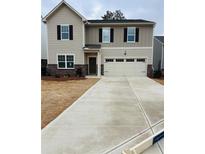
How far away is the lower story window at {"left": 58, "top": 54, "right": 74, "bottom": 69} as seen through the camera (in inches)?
761

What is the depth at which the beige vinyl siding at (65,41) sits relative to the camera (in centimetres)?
1883

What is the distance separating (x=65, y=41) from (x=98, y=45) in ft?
10.2

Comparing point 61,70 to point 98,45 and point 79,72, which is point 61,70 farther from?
point 98,45

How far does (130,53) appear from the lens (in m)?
19.7

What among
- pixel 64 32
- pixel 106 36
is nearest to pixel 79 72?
pixel 64 32

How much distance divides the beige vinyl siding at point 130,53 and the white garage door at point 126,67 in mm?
300

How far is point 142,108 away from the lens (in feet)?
21.4

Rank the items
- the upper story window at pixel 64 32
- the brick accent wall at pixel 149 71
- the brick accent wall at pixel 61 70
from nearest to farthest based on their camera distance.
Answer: the upper story window at pixel 64 32 → the brick accent wall at pixel 61 70 → the brick accent wall at pixel 149 71

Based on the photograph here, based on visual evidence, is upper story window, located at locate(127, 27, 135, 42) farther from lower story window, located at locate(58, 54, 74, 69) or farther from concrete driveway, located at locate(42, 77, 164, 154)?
concrete driveway, located at locate(42, 77, 164, 154)

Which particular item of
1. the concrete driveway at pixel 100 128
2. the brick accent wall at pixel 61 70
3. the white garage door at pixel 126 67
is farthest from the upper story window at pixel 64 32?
the concrete driveway at pixel 100 128

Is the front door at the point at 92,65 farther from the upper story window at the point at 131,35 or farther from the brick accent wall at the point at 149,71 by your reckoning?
the brick accent wall at the point at 149,71

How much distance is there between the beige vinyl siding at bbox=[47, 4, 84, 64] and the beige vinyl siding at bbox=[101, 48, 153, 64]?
2.41m
